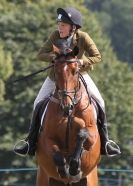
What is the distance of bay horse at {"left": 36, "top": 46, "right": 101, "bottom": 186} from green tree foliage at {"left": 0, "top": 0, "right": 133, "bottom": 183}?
3360 cm

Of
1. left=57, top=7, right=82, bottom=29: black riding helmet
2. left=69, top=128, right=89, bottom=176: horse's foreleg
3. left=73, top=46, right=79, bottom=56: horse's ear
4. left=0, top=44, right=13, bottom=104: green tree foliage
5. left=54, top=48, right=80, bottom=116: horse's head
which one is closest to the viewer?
left=54, top=48, right=80, bottom=116: horse's head

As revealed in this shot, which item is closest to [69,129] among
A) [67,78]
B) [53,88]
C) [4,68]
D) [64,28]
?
[67,78]

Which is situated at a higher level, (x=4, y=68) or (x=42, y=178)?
(x=42, y=178)

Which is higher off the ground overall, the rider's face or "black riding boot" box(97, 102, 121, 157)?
the rider's face

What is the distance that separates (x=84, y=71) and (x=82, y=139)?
1174mm

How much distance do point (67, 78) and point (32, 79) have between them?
37903mm

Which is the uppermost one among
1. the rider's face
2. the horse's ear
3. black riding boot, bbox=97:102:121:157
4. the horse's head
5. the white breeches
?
the rider's face

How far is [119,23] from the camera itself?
173875mm

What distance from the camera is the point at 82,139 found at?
12.7 m

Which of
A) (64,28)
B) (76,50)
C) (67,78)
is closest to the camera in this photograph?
(67,78)

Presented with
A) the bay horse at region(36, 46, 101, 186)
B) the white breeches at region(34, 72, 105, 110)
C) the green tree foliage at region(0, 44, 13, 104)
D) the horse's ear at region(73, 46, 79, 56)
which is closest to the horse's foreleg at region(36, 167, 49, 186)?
the bay horse at region(36, 46, 101, 186)

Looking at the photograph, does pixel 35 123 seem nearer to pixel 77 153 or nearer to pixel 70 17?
pixel 77 153

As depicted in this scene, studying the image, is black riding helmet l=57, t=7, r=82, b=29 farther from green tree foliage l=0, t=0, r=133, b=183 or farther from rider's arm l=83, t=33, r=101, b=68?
green tree foliage l=0, t=0, r=133, b=183

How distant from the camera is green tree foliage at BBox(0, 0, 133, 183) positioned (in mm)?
49634
